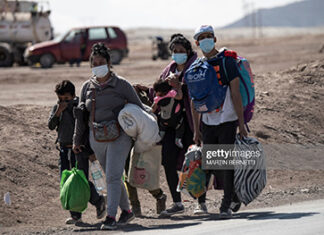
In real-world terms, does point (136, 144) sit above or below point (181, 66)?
below

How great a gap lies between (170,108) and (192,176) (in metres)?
0.82

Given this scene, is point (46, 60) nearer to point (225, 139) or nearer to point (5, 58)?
point (5, 58)

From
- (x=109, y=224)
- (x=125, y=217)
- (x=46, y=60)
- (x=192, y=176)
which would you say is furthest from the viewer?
(x=46, y=60)

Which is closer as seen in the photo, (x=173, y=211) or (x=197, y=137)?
(x=197, y=137)

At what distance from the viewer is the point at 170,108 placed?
30.7 ft

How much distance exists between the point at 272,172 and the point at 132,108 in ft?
16.0

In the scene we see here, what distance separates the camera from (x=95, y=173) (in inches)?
364

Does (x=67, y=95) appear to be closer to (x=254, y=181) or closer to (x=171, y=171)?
(x=171, y=171)

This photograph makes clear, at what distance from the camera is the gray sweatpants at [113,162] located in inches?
339

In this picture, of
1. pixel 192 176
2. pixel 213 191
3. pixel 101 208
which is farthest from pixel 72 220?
pixel 213 191

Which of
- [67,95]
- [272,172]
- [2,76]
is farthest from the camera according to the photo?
[2,76]

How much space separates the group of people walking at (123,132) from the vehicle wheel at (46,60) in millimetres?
24984

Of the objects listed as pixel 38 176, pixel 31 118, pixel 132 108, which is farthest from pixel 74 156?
pixel 31 118

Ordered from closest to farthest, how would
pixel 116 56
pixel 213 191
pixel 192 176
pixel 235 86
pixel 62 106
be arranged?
pixel 235 86 < pixel 62 106 < pixel 192 176 < pixel 213 191 < pixel 116 56
